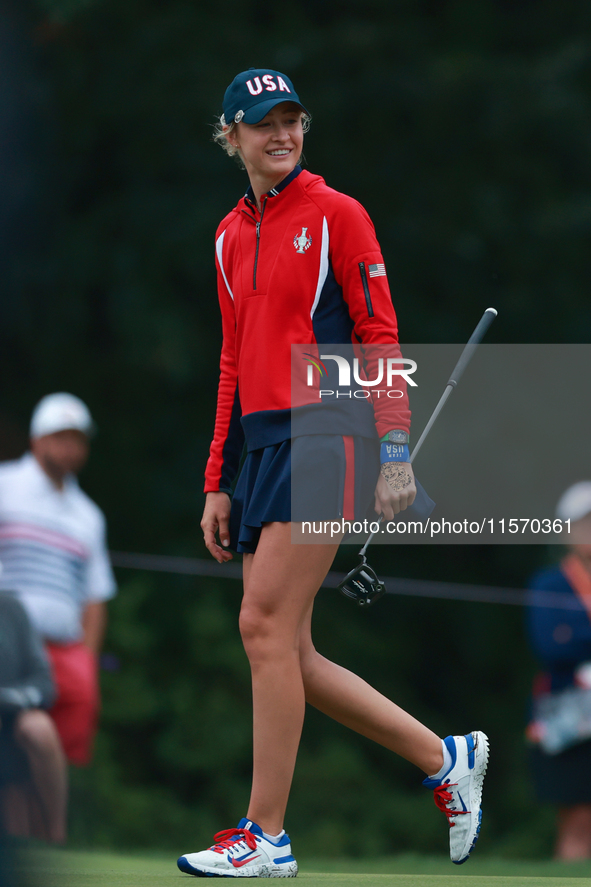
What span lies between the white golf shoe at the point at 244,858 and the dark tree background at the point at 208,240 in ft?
17.6

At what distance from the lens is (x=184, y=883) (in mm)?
2879

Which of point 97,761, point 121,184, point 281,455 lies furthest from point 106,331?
point 281,455

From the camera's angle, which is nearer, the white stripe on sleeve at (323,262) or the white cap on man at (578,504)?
the white stripe on sleeve at (323,262)

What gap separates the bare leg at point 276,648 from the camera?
2.97 meters

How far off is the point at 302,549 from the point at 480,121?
21.1 feet

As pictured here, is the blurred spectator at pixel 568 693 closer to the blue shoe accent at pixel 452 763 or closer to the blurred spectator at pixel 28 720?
the blurred spectator at pixel 28 720

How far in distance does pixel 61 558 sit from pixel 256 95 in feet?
10.9

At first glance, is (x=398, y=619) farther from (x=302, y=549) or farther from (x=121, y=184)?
(x=302, y=549)

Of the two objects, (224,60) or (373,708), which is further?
(224,60)

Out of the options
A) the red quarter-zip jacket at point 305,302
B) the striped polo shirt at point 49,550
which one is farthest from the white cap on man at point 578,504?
the red quarter-zip jacket at point 305,302

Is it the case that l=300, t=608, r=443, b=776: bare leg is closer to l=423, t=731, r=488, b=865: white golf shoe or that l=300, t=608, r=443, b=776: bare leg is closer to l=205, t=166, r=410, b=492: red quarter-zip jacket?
l=423, t=731, r=488, b=865: white golf shoe

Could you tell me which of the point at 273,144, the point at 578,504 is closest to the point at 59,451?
the point at 578,504

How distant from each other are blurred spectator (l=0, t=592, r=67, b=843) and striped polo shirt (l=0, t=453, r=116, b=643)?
21.7 inches

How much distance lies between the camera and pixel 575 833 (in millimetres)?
5223
